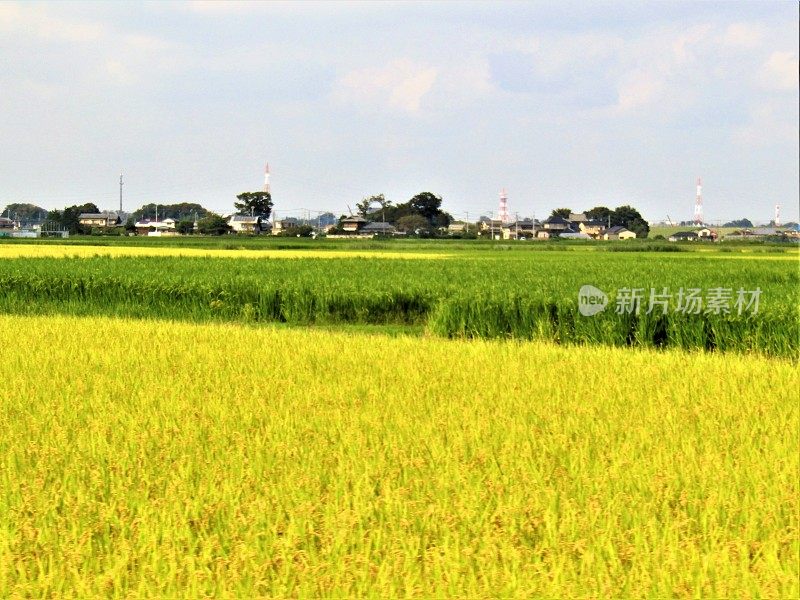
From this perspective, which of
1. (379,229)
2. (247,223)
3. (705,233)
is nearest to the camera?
(379,229)

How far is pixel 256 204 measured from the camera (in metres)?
125

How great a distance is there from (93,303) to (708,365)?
18.1 meters

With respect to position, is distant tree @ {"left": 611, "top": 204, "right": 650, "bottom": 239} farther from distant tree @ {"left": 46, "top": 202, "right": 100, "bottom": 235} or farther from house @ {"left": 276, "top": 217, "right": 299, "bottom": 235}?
distant tree @ {"left": 46, "top": 202, "right": 100, "bottom": 235}

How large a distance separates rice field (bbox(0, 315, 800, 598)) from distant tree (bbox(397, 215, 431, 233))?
113527 mm

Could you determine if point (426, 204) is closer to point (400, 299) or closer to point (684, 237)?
point (684, 237)

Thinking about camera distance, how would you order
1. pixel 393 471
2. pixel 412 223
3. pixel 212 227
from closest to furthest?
1. pixel 393 471
2. pixel 212 227
3. pixel 412 223

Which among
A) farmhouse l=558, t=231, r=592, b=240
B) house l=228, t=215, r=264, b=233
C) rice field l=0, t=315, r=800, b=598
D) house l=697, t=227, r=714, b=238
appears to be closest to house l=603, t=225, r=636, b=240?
farmhouse l=558, t=231, r=592, b=240

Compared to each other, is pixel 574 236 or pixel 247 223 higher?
pixel 247 223

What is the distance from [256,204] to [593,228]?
1819 inches

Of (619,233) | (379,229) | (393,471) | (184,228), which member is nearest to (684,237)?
(619,233)

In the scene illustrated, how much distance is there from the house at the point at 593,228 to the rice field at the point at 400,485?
124 meters

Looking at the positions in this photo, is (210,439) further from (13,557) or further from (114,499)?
(13,557)

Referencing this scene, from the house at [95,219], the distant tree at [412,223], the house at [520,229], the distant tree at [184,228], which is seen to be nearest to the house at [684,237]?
the house at [520,229]

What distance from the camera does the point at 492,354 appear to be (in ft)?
40.2
